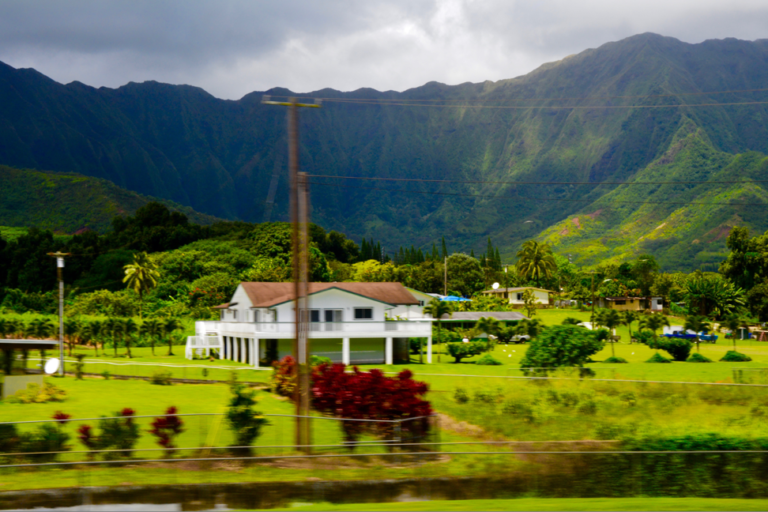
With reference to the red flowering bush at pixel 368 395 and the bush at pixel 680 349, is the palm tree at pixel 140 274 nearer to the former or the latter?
the bush at pixel 680 349

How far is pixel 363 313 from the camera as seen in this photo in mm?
51406

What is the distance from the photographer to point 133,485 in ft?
47.6

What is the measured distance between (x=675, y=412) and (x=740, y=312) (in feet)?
234

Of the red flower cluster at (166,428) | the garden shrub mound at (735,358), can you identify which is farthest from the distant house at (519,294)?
the red flower cluster at (166,428)

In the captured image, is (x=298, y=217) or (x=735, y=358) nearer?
(x=298, y=217)

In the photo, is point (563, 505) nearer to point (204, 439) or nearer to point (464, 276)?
point (204, 439)

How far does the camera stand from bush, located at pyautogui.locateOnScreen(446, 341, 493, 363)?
169 feet

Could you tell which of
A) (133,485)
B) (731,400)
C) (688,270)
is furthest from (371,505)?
(688,270)

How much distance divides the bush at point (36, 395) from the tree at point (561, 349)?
22.5 m

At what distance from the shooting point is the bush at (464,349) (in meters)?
51.4

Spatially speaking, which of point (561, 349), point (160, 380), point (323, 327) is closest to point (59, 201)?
point (323, 327)

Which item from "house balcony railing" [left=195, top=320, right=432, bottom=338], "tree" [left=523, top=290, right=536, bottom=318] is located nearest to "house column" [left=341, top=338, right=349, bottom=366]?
"house balcony railing" [left=195, top=320, right=432, bottom=338]

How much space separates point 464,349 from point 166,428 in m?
36.9

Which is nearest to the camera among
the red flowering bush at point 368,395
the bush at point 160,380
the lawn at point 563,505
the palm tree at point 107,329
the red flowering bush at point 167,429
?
the lawn at point 563,505
